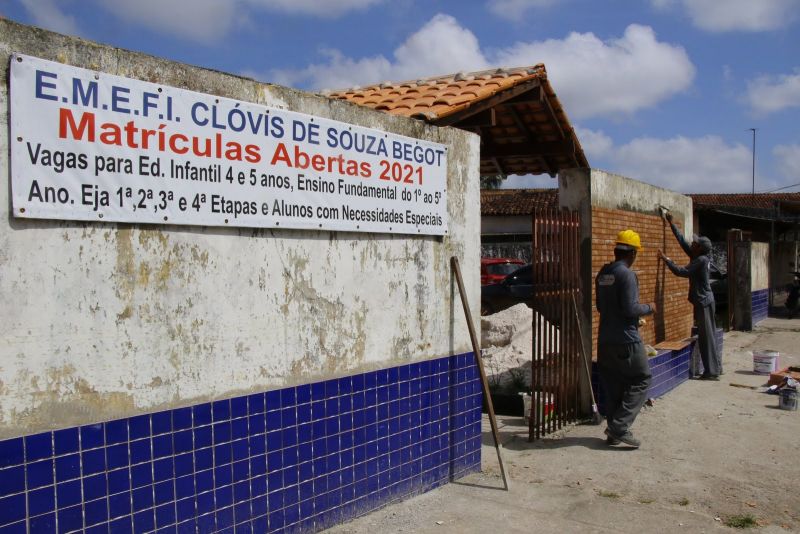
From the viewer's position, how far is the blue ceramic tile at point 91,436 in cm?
332

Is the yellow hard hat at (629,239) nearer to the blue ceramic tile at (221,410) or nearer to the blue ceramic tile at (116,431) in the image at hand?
the blue ceramic tile at (221,410)

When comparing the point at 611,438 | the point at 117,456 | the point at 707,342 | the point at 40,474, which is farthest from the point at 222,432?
the point at 707,342

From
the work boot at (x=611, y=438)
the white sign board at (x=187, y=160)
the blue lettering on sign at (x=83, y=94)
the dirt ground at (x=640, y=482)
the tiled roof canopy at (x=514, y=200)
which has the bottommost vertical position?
the dirt ground at (x=640, y=482)

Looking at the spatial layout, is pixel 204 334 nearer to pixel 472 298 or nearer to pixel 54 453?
pixel 54 453

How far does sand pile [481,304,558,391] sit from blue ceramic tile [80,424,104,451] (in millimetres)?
4316

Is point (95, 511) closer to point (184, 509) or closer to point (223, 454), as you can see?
point (184, 509)

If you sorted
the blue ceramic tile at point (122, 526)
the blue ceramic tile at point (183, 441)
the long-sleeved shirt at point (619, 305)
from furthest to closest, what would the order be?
the long-sleeved shirt at point (619, 305)
the blue ceramic tile at point (183, 441)
the blue ceramic tile at point (122, 526)

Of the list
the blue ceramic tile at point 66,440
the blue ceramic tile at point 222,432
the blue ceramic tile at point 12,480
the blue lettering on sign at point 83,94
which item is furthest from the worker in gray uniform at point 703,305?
the blue ceramic tile at point 12,480

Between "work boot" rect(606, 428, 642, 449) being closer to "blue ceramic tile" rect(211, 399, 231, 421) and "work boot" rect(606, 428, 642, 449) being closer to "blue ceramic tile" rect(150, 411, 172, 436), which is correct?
"blue ceramic tile" rect(211, 399, 231, 421)

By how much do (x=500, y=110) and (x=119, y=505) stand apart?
549 centimetres

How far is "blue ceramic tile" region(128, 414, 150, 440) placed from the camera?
3.52m

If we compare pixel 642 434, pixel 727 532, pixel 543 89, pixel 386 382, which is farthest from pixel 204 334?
pixel 642 434

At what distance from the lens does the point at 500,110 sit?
7641mm

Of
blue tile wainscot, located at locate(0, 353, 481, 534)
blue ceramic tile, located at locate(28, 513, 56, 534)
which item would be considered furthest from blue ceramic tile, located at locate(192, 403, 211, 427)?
blue ceramic tile, located at locate(28, 513, 56, 534)
